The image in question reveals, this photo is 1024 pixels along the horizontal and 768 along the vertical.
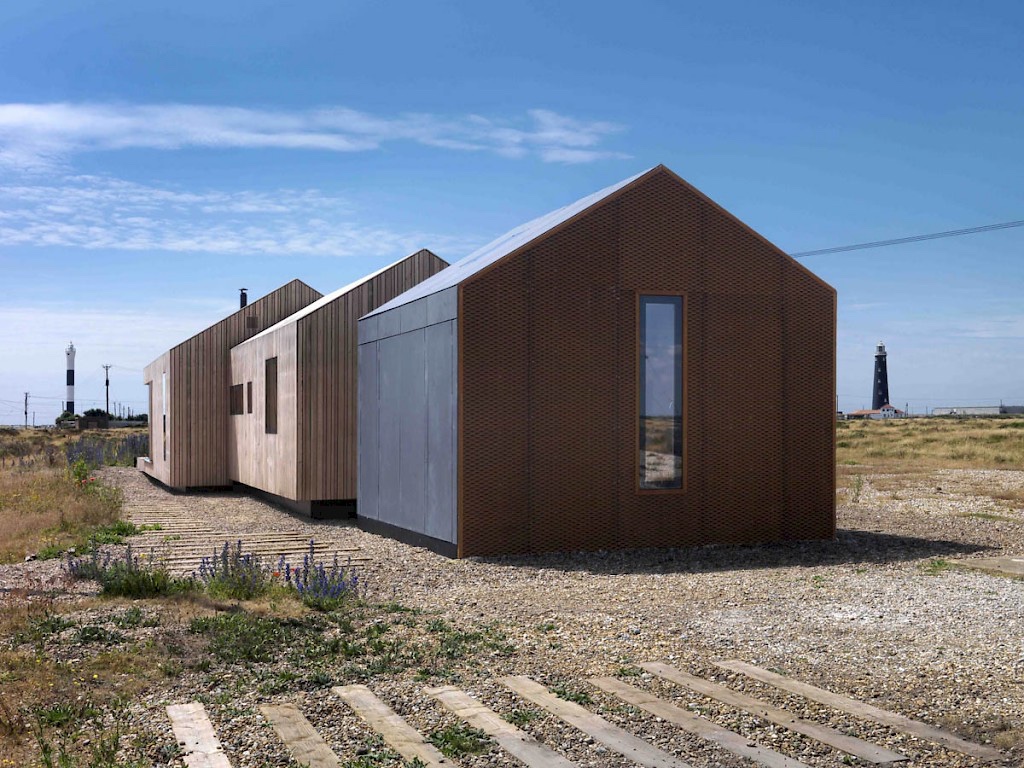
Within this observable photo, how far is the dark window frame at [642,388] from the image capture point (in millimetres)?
11523

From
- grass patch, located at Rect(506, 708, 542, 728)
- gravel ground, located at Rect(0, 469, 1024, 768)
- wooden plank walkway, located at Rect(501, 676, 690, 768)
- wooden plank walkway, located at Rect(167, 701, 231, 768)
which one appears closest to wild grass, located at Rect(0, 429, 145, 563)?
gravel ground, located at Rect(0, 469, 1024, 768)

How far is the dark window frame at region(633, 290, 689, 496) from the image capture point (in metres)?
11.5

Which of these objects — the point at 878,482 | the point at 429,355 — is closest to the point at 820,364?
the point at 429,355

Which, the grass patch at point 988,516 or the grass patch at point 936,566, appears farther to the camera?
the grass patch at point 988,516

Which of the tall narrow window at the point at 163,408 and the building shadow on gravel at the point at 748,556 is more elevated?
the tall narrow window at the point at 163,408

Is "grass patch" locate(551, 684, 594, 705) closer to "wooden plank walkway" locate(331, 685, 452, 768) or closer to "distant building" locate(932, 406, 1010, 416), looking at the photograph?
Answer: "wooden plank walkway" locate(331, 685, 452, 768)

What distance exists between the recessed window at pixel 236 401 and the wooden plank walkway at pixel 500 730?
51.5 ft

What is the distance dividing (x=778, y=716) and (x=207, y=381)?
61.4ft

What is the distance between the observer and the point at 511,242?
12.7 meters

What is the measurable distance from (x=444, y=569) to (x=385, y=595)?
5.29 ft

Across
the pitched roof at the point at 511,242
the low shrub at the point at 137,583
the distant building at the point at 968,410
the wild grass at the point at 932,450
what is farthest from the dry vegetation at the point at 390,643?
the distant building at the point at 968,410

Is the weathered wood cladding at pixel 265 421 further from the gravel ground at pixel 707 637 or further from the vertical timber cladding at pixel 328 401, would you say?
the gravel ground at pixel 707 637

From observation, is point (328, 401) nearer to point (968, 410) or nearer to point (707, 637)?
point (707, 637)

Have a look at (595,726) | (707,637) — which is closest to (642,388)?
(707,637)
